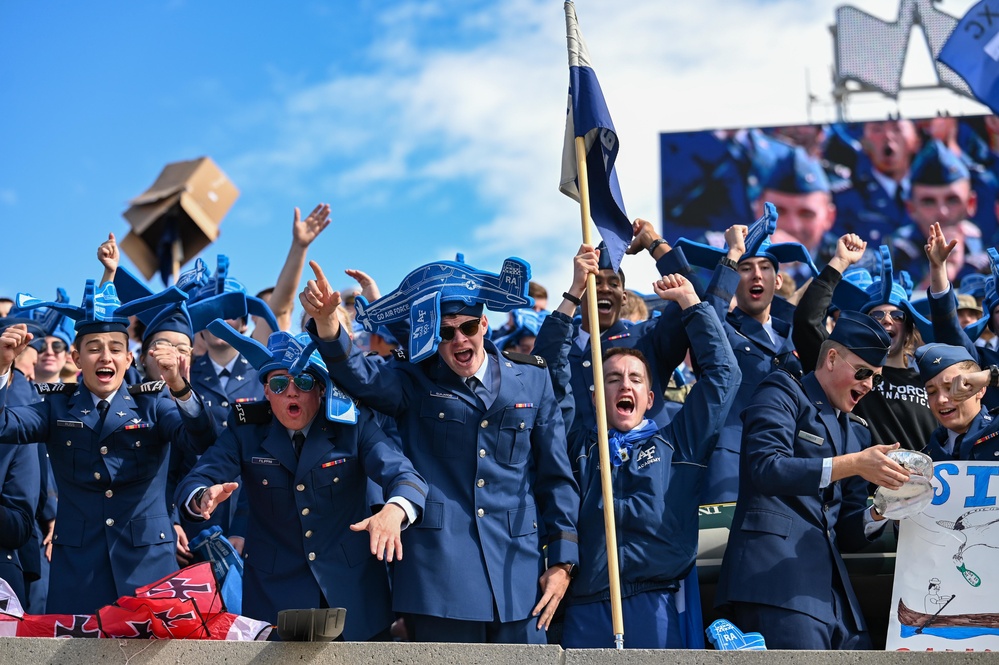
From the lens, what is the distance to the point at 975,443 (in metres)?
5.51

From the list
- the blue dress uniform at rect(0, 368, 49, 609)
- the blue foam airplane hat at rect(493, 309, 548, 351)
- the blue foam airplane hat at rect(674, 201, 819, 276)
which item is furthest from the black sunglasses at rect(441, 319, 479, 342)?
the blue foam airplane hat at rect(493, 309, 548, 351)

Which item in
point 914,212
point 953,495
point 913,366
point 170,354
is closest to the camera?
point 953,495

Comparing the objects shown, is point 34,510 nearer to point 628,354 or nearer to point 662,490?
point 628,354

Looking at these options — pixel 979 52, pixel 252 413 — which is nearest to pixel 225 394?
pixel 252 413

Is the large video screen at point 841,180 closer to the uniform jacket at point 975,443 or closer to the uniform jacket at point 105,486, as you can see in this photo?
the uniform jacket at point 975,443

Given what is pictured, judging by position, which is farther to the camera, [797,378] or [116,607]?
[797,378]

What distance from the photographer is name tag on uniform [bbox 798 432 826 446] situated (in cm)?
551

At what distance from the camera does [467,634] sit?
530 cm

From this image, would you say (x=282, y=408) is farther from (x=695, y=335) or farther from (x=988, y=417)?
(x=988, y=417)

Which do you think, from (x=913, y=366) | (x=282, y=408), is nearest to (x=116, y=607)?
(x=282, y=408)

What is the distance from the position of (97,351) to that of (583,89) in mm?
2658

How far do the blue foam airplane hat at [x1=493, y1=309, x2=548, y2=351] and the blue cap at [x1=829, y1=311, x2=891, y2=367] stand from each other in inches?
121

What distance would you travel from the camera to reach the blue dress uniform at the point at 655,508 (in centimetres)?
554

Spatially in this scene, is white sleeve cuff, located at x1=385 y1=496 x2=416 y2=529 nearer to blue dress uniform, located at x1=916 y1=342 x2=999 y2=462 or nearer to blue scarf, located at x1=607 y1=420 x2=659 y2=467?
blue scarf, located at x1=607 y1=420 x2=659 y2=467
